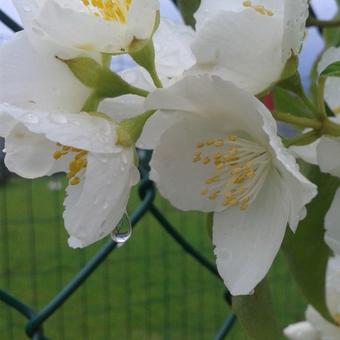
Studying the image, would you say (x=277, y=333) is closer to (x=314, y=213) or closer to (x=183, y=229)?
(x=314, y=213)

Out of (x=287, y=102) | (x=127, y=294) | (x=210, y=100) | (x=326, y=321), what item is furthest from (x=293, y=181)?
(x=127, y=294)

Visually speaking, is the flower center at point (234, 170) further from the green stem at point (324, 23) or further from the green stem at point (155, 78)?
the green stem at point (324, 23)

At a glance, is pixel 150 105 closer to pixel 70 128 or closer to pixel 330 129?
pixel 70 128

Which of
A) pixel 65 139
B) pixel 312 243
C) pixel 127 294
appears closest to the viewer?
pixel 65 139

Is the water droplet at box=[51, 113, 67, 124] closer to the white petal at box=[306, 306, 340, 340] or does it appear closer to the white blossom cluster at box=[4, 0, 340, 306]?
the white blossom cluster at box=[4, 0, 340, 306]

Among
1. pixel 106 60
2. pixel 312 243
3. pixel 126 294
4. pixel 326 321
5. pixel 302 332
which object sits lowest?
pixel 126 294

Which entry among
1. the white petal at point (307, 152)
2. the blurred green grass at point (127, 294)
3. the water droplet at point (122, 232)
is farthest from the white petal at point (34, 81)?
the blurred green grass at point (127, 294)

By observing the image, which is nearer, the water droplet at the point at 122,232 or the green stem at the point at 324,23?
the water droplet at the point at 122,232
